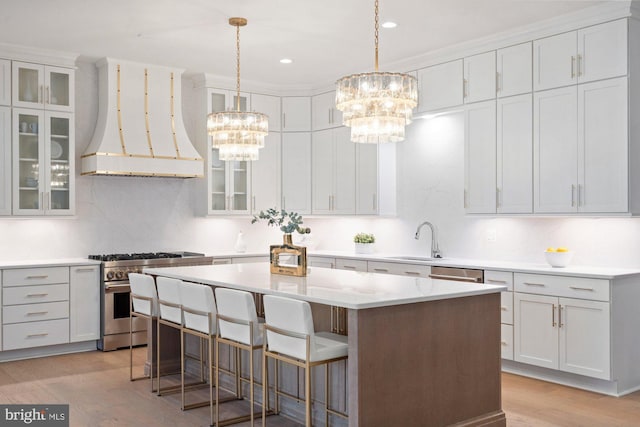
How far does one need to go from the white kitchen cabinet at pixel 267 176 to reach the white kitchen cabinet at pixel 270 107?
0.36ft

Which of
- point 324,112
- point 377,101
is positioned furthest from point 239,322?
point 324,112

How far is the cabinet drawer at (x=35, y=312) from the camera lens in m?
5.40

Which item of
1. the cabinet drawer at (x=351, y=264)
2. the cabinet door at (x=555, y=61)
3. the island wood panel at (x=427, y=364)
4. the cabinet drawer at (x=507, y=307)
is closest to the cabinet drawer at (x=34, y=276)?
the cabinet drawer at (x=351, y=264)

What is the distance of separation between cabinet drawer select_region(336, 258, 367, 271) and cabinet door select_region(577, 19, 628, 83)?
8.77 feet

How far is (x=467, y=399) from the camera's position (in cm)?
354

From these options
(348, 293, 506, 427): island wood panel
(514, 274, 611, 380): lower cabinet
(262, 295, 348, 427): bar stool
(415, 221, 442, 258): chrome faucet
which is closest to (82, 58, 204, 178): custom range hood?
(415, 221, 442, 258): chrome faucet

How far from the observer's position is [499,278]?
5051mm

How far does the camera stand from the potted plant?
680 centimetres

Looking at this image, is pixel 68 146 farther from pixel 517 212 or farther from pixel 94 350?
pixel 517 212

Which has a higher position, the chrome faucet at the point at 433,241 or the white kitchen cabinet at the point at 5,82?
the white kitchen cabinet at the point at 5,82

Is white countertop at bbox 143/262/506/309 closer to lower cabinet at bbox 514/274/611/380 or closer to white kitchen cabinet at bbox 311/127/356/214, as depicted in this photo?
lower cabinet at bbox 514/274/611/380

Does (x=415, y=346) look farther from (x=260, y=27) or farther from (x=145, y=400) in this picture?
(x=260, y=27)

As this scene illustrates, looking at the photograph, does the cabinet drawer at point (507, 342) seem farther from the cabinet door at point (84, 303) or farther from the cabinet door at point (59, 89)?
the cabinet door at point (59, 89)

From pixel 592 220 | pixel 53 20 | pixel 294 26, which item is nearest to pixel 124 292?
pixel 53 20
